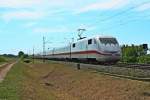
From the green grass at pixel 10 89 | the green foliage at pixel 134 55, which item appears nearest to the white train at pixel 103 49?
the green grass at pixel 10 89

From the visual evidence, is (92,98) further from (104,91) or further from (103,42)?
(103,42)

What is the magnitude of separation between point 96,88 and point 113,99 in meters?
4.91

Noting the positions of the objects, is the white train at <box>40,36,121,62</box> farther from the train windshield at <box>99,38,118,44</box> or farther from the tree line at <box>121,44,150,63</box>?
the tree line at <box>121,44,150,63</box>

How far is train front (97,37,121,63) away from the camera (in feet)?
127

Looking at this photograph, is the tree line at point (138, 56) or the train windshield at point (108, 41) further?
the tree line at point (138, 56)

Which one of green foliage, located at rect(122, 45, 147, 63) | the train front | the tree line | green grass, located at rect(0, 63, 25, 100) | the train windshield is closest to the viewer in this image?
green grass, located at rect(0, 63, 25, 100)

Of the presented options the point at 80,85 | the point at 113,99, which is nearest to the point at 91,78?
the point at 80,85

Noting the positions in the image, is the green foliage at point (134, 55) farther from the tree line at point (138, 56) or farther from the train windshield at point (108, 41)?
the train windshield at point (108, 41)

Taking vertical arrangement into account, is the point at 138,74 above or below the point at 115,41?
below

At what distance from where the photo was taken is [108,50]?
38.8 metres

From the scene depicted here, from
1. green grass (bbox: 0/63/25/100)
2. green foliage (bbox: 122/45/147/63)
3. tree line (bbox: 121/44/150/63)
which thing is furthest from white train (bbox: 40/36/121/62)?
green foliage (bbox: 122/45/147/63)

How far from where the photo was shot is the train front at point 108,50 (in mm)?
38562

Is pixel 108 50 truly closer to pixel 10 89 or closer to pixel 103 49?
pixel 103 49

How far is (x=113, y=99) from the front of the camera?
21719mm
